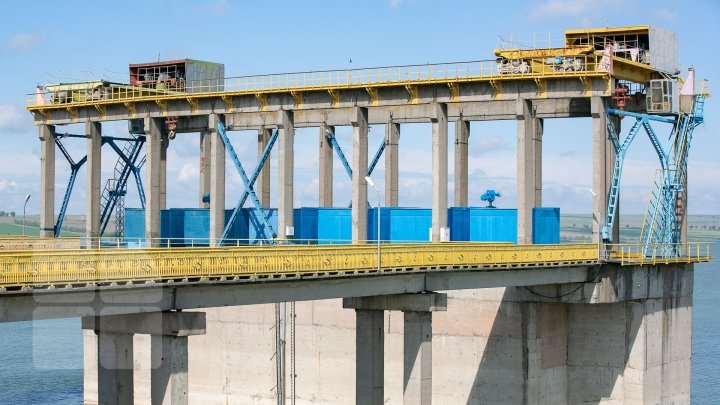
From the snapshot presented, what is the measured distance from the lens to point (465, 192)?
70188 millimetres

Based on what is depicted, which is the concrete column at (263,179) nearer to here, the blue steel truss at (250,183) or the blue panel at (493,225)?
the blue steel truss at (250,183)

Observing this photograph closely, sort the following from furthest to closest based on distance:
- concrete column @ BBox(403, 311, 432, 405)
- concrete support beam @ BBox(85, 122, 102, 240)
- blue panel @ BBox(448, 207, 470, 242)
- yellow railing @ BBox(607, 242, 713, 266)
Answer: concrete support beam @ BBox(85, 122, 102, 240), blue panel @ BBox(448, 207, 470, 242), yellow railing @ BBox(607, 242, 713, 266), concrete column @ BBox(403, 311, 432, 405)

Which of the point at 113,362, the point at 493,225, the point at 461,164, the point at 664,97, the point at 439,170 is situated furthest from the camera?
the point at 461,164

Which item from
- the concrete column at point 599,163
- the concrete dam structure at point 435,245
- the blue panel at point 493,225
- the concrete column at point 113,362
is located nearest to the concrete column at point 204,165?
the concrete dam structure at point 435,245

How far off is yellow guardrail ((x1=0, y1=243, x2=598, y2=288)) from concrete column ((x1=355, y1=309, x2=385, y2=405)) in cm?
280

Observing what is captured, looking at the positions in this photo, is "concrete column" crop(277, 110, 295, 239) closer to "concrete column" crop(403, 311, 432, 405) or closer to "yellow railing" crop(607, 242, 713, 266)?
"yellow railing" crop(607, 242, 713, 266)

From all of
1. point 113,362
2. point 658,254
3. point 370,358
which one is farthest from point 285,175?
point 113,362

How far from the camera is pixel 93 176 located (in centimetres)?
7825

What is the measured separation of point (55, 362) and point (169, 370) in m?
68.9

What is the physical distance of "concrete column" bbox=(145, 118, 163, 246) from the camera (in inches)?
2936

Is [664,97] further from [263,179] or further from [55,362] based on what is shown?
[55,362]

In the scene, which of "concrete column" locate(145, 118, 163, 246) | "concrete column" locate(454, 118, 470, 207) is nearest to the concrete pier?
"concrete column" locate(145, 118, 163, 246)

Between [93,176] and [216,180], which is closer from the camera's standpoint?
[216,180]

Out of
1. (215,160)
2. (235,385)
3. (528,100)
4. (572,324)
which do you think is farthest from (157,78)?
(572,324)
